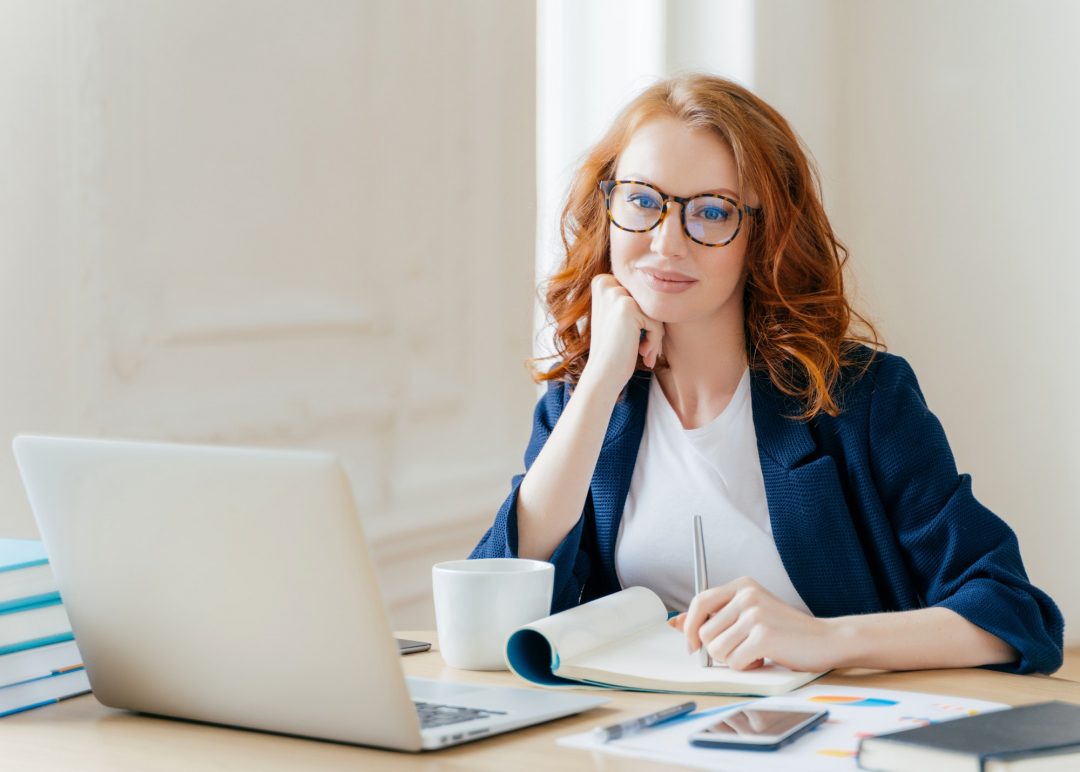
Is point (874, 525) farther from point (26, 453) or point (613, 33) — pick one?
point (613, 33)

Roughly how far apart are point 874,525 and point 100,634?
3.17ft

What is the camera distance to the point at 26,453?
1.06 m

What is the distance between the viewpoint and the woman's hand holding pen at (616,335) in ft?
5.48

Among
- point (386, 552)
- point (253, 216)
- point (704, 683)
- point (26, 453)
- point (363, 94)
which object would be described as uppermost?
point (363, 94)

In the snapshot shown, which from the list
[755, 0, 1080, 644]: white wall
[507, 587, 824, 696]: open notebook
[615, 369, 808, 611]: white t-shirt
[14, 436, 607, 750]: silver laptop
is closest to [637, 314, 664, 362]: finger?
[615, 369, 808, 611]: white t-shirt

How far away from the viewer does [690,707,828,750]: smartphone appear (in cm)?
94

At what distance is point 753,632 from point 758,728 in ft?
0.80

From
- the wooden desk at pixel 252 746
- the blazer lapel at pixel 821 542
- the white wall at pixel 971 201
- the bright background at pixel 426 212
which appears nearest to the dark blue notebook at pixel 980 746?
the wooden desk at pixel 252 746

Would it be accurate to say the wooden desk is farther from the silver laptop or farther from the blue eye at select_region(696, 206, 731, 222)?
the blue eye at select_region(696, 206, 731, 222)

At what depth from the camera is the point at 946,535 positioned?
5.04 ft

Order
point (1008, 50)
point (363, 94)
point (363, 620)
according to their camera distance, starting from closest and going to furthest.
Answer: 1. point (363, 620)
2. point (363, 94)
3. point (1008, 50)

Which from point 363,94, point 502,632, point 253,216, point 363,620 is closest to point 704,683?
point 502,632

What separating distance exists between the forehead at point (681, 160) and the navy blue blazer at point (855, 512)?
0.93ft

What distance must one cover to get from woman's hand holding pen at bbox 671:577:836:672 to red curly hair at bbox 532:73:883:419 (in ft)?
1.54
